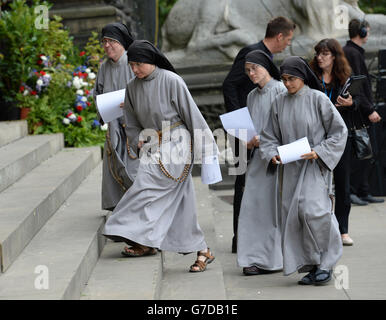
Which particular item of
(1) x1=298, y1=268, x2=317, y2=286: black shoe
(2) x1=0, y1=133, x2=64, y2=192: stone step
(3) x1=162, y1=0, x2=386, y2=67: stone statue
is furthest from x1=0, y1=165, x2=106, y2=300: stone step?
(3) x1=162, y1=0, x2=386, y2=67: stone statue

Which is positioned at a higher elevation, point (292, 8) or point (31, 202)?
point (292, 8)

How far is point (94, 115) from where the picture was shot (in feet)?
36.3

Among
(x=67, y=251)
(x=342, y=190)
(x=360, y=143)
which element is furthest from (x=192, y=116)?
(x=360, y=143)

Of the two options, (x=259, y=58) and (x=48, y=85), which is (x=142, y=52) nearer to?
(x=259, y=58)

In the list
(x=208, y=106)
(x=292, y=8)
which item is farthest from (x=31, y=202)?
(x=292, y=8)

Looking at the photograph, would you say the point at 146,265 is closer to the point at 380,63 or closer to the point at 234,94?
the point at 234,94

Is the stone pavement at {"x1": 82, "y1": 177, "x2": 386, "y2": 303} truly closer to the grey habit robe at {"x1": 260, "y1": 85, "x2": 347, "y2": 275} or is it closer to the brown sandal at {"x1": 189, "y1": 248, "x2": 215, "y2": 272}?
the brown sandal at {"x1": 189, "y1": 248, "x2": 215, "y2": 272}

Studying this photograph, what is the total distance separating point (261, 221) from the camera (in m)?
6.26

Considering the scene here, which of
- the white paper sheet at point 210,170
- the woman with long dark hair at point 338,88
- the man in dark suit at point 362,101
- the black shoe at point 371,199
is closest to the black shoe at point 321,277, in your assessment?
the white paper sheet at point 210,170

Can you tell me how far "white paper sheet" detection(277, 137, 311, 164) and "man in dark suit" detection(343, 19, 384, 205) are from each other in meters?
2.37

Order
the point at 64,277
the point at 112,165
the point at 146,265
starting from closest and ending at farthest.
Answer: the point at 64,277 < the point at 146,265 < the point at 112,165

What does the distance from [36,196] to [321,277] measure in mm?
2513

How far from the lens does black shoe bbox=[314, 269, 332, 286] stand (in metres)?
5.86

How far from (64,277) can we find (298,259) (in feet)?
Result: 6.48
